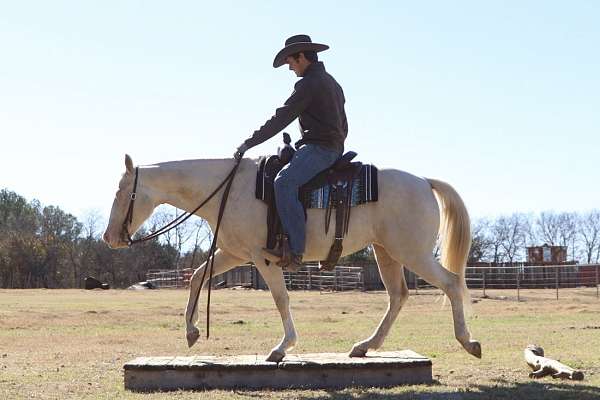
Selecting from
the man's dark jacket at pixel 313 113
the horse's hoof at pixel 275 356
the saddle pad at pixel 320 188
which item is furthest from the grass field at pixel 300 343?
the man's dark jacket at pixel 313 113

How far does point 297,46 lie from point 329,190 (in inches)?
62.4

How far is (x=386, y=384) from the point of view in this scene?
8.17 meters

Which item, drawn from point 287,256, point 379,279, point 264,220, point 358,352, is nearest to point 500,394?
point 358,352

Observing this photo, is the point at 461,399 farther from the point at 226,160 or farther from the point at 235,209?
the point at 226,160

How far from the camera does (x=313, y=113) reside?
28.4 feet

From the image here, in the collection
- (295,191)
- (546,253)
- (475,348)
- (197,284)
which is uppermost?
(546,253)

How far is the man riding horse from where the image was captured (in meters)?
8.22

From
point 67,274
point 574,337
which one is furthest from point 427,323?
point 67,274

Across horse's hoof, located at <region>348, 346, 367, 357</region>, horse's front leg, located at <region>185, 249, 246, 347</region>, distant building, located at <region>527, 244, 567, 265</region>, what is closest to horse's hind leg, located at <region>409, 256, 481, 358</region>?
horse's hoof, located at <region>348, 346, 367, 357</region>

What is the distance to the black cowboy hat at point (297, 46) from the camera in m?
8.73

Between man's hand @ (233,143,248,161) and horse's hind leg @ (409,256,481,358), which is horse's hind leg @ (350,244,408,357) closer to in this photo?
horse's hind leg @ (409,256,481,358)

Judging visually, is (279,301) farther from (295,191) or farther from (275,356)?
(295,191)

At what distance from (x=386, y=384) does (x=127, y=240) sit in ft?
10.1

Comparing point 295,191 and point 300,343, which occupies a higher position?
point 295,191
